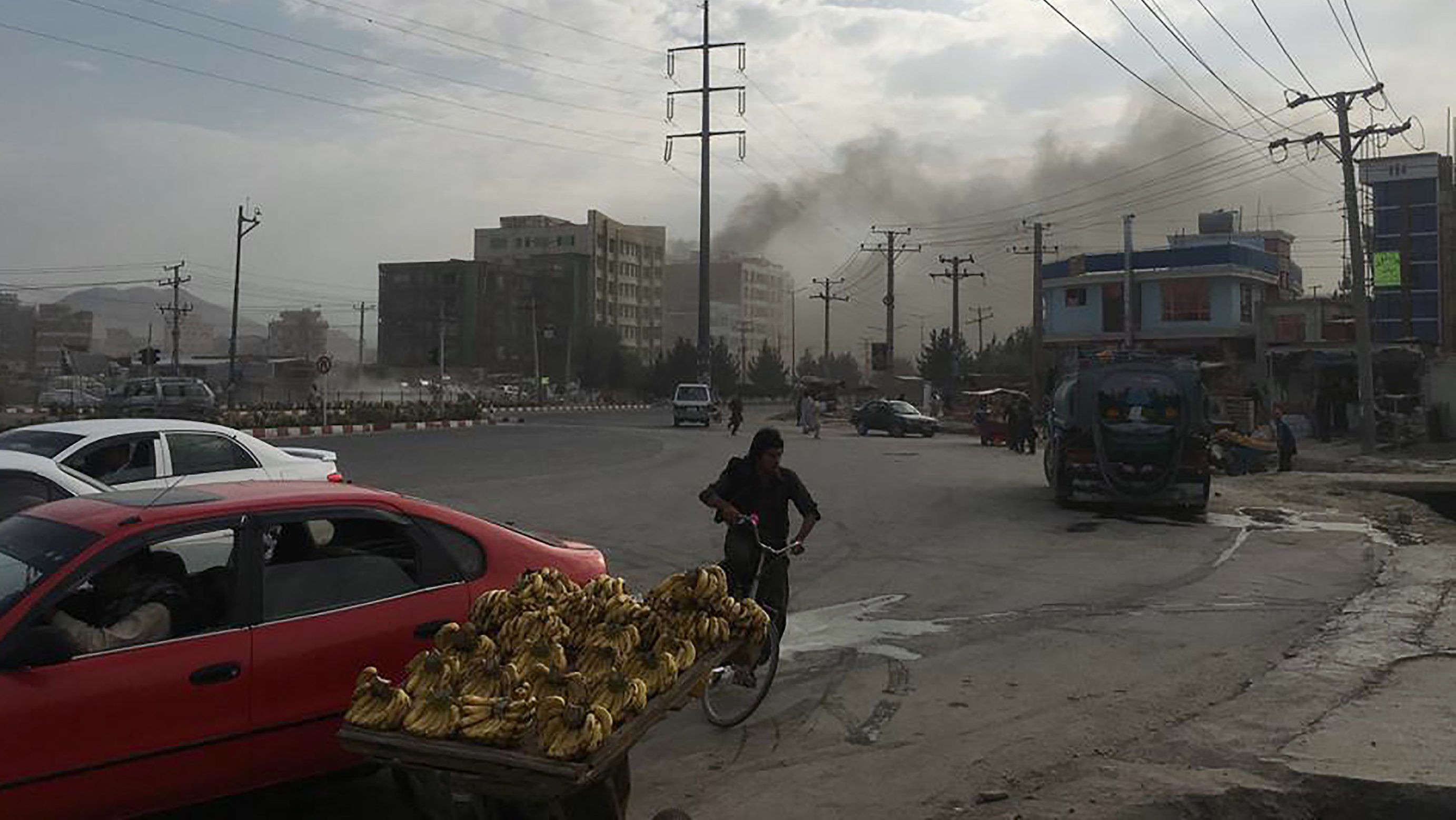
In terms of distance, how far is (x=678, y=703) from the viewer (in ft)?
13.6

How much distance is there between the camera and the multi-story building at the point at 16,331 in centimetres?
10856

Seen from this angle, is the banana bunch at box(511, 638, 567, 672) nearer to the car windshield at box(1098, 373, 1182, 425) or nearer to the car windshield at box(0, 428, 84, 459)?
the car windshield at box(0, 428, 84, 459)

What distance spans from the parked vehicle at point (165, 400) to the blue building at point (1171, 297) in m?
37.7

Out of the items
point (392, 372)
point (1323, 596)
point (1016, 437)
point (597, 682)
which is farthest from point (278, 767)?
point (392, 372)

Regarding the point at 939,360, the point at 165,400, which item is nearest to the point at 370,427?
the point at 165,400

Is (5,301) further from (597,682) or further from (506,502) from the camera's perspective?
(597,682)

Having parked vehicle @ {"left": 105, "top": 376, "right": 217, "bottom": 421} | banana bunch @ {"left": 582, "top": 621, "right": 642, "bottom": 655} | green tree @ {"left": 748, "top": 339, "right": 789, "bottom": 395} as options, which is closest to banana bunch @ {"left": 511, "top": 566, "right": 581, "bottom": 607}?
banana bunch @ {"left": 582, "top": 621, "right": 642, "bottom": 655}

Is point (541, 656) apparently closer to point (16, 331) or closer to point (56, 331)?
point (16, 331)

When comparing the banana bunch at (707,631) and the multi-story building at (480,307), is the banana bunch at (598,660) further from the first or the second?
the multi-story building at (480,307)

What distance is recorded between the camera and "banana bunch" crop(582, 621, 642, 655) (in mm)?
4238

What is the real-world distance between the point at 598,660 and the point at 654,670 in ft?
0.72

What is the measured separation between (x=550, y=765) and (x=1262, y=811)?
2.99 meters

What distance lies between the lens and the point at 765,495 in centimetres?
661

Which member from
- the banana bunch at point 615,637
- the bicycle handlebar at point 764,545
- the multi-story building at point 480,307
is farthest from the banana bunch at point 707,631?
the multi-story building at point 480,307
